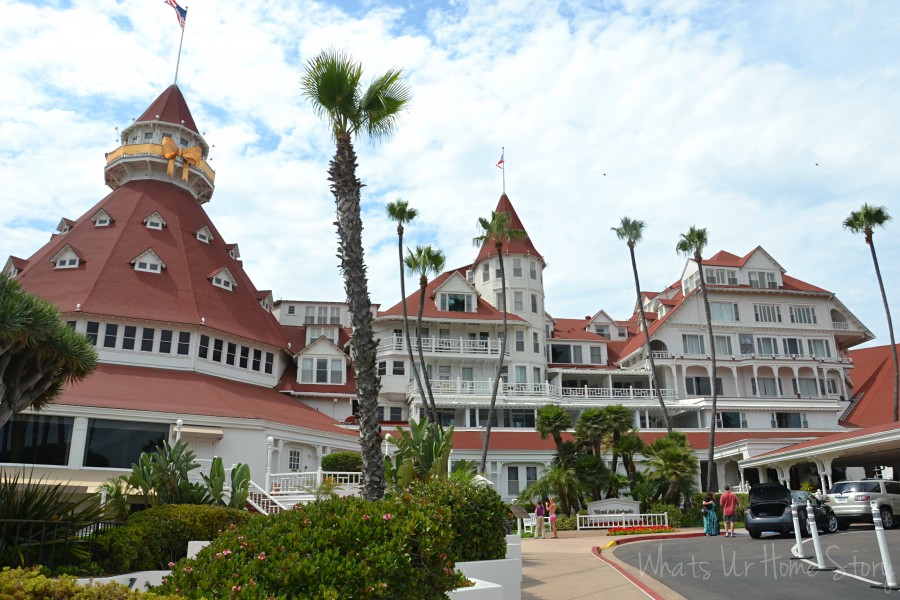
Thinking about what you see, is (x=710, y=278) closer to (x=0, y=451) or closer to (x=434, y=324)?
(x=434, y=324)

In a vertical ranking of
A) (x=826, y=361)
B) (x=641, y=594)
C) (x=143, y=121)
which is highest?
(x=143, y=121)

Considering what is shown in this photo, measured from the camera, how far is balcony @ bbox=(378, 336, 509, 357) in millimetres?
46881

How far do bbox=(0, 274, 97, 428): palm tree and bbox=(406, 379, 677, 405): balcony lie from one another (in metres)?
29.0

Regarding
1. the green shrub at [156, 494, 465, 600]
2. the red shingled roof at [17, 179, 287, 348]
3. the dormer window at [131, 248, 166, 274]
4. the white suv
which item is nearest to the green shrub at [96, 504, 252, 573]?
the green shrub at [156, 494, 465, 600]

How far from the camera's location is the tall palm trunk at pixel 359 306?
13.0 metres

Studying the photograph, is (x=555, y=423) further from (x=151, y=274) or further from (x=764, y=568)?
(x=151, y=274)

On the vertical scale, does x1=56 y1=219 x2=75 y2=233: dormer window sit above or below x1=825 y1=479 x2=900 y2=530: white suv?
above

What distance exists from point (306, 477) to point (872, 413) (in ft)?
147

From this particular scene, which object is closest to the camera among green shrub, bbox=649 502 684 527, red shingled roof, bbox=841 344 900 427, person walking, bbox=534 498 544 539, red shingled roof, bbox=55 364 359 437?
red shingled roof, bbox=55 364 359 437

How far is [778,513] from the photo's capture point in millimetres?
20188

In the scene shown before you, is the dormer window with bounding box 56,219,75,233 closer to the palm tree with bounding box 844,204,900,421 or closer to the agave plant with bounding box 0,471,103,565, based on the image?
the agave plant with bounding box 0,471,103,565

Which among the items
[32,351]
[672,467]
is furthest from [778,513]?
[32,351]

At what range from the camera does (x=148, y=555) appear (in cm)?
1419

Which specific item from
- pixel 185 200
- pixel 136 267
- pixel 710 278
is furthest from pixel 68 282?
pixel 710 278
